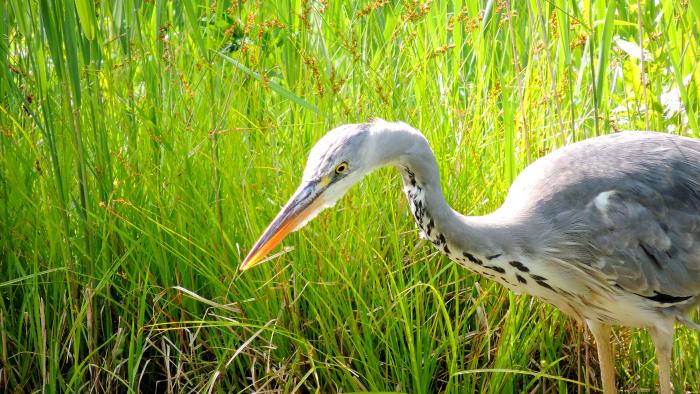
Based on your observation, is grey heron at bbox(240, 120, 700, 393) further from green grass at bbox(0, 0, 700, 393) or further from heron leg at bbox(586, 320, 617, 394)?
green grass at bbox(0, 0, 700, 393)

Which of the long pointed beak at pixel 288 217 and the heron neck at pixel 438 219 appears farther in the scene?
the heron neck at pixel 438 219

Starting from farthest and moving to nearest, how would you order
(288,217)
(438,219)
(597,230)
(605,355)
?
(605,355) → (597,230) → (438,219) → (288,217)

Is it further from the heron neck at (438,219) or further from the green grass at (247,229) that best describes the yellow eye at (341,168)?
the green grass at (247,229)

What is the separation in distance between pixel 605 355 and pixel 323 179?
1.06 m

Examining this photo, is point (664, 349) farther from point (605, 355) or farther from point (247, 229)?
point (247, 229)

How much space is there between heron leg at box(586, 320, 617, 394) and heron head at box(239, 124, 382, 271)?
899mm

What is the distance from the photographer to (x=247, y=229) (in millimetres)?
2861

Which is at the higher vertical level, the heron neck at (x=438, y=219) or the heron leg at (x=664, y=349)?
the heron neck at (x=438, y=219)

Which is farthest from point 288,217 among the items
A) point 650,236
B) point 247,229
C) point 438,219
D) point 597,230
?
point 650,236

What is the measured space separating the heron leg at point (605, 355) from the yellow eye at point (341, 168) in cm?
91

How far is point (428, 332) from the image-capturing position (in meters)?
2.76

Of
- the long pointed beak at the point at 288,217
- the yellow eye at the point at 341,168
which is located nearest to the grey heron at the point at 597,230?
the yellow eye at the point at 341,168

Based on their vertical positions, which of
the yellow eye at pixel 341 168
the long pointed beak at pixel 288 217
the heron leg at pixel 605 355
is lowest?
the heron leg at pixel 605 355

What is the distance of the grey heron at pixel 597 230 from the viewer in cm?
253
